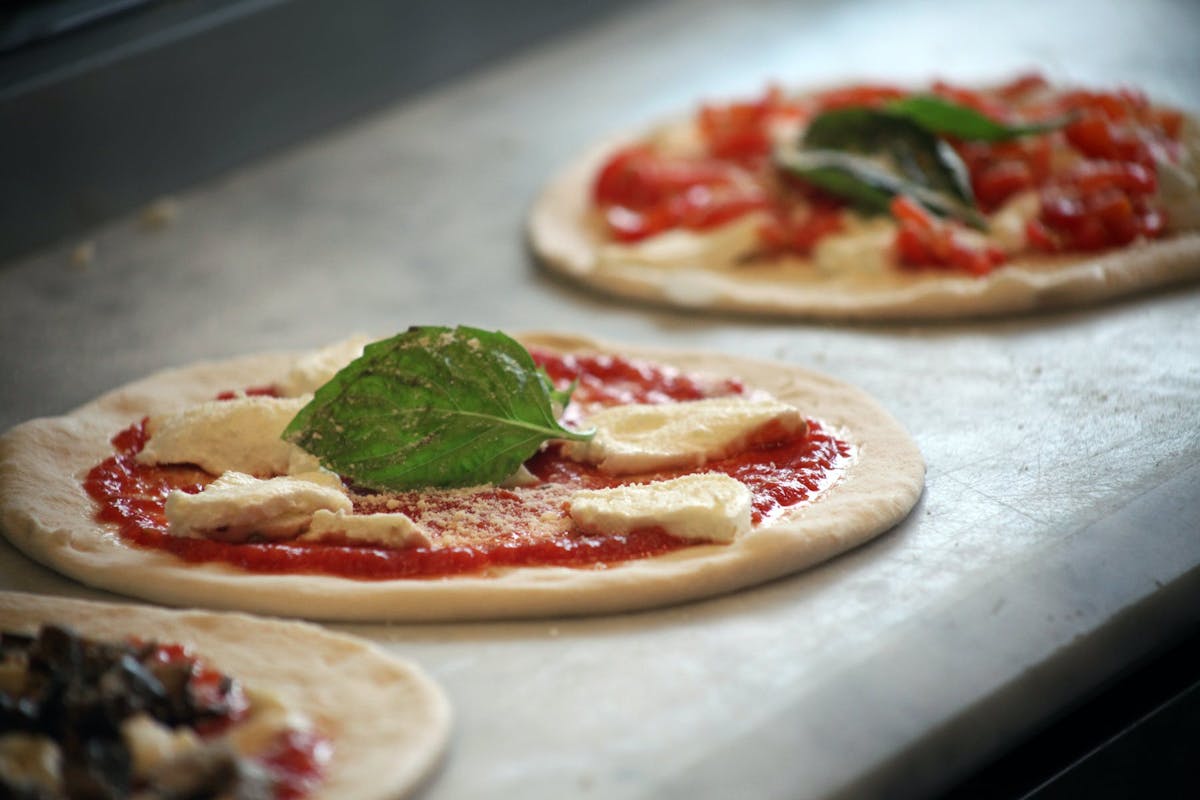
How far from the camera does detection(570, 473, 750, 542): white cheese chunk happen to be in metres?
2.82

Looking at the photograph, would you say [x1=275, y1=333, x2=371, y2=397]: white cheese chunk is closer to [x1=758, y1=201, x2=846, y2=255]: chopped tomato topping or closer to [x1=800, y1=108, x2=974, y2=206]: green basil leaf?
[x1=758, y1=201, x2=846, y2=255]: chopped tomato topping

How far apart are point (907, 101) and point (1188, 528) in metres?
2.02

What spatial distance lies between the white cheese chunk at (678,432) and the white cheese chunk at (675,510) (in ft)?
0.59

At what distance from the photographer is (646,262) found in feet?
14.3

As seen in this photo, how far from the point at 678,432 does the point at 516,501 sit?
42 centimetres

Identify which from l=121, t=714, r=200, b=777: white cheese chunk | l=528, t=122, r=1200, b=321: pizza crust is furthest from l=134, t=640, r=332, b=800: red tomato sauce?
l=528, t=122, r=1200, b=321: pizza crust

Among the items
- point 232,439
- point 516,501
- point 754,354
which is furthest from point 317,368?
point 754,354

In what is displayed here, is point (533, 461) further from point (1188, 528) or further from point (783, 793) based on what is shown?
point (1188, 528)

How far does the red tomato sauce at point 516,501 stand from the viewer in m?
2.78

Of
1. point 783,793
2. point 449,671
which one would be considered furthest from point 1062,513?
point 449,671

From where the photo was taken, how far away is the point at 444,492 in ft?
9.89

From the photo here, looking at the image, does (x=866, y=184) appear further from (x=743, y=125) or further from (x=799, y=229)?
(x=743, y=125)

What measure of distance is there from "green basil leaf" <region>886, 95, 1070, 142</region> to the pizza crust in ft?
1.63

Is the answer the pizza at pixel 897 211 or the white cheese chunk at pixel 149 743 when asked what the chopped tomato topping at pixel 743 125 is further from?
the white cheese chunk at pixel 149 743
